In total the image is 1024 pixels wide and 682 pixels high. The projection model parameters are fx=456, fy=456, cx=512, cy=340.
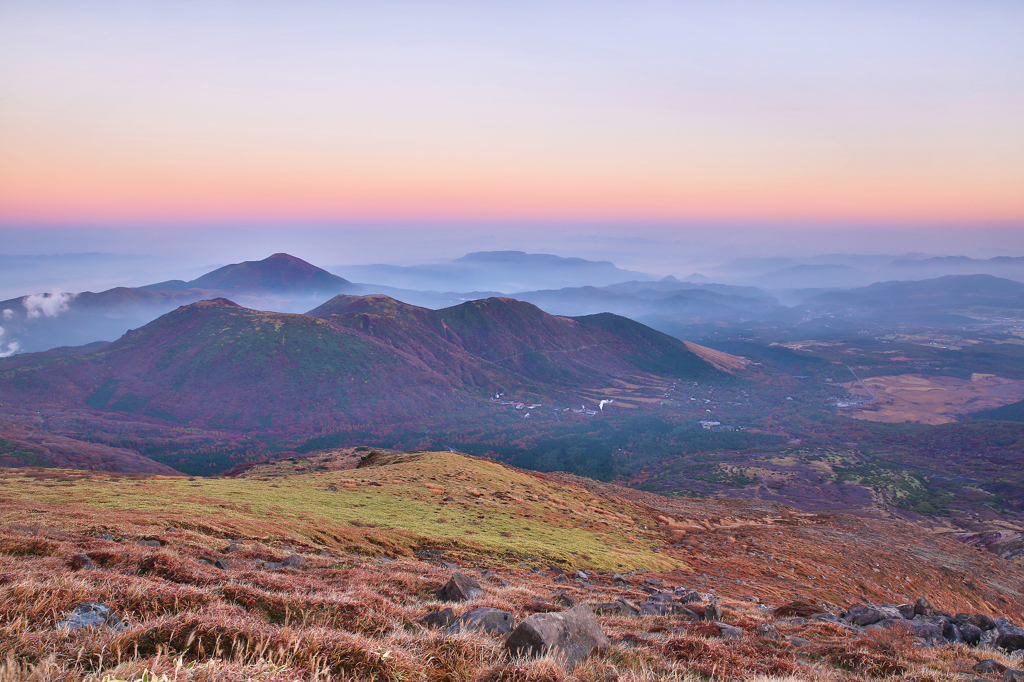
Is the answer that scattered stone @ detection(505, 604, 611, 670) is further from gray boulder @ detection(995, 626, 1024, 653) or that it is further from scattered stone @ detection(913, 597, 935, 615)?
scattered stone @ detection(913, 597, 935, 615)

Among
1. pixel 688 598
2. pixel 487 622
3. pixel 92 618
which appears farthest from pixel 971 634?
pixel 92 618

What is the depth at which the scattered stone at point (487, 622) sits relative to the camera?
748 centimetres

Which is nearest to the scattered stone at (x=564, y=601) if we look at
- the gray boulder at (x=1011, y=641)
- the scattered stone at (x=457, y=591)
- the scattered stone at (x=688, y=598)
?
the scattered stone at (x=457, y=591)

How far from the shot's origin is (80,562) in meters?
9.46

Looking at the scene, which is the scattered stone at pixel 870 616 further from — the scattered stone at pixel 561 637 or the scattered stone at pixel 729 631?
the scattered stone at pixel 561 637

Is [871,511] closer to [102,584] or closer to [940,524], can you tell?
[940,524]

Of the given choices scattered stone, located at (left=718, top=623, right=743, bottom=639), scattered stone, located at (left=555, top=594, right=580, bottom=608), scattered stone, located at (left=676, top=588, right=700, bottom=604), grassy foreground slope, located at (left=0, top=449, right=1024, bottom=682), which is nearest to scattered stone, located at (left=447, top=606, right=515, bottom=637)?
grassy foreground slope, located at (left=0, top=449, right=1024, bottom=682)

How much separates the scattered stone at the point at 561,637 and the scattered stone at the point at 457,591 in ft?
13.9

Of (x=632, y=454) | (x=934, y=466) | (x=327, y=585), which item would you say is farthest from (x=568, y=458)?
(x=327, y=585)

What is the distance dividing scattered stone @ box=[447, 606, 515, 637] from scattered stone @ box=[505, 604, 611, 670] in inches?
40.4

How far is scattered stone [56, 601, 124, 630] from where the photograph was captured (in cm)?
450

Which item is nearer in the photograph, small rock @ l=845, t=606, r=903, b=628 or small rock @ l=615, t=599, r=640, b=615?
small rock @ l=615, t=599, r=640, b=615

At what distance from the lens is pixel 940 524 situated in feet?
261

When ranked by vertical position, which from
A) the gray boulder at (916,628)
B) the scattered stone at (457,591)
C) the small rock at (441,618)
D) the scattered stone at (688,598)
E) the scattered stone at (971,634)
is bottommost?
the scattered stone at (688,598)
